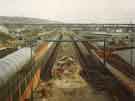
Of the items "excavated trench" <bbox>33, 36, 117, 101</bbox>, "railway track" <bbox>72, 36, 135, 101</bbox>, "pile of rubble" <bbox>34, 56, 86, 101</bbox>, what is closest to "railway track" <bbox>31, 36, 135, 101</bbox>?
"railway track" <bbox>72, 36, 135, 101</bbox>

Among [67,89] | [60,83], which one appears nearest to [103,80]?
[60,83]

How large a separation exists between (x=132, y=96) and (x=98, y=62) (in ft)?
28.4

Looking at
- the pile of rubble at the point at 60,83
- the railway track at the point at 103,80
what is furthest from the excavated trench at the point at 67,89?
the railway track at the point at 103,80

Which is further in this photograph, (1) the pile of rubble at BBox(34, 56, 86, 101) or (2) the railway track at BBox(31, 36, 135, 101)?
(1) the pile of rubble at BBox(34, 56, 86, 101)

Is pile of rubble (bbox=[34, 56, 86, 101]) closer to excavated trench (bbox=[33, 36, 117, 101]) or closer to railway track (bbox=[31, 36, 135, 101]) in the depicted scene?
excavated trench (bbox=[33, 36, 117, 101])

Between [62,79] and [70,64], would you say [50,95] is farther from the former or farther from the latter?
[70,64]

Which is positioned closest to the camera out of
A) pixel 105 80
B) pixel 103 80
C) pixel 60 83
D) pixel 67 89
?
pixel 67 89

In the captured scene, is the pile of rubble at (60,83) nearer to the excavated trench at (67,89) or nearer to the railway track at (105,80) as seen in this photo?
the excavated trench at (67,89)

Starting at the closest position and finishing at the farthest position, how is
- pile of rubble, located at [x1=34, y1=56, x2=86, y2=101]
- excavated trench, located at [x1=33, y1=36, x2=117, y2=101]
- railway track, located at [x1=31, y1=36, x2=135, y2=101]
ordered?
railway track, located at [x1=31, y1=36, x2=135, y2=101] → excavated trench, located at [x1=33, y1=36, x2=117, y2=101] → pile of rubble, located at [x1=34, y1=56, x2=86, y2=101]

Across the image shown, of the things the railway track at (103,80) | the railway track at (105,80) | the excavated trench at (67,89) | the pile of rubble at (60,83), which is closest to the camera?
the railway track at (105,80)

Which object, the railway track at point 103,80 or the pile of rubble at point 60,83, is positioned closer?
the railway track at point 103,80

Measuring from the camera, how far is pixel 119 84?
11258mm

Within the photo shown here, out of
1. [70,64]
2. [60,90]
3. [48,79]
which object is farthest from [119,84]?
[70,64]

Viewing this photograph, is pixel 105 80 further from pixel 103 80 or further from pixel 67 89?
pixel 67 89
